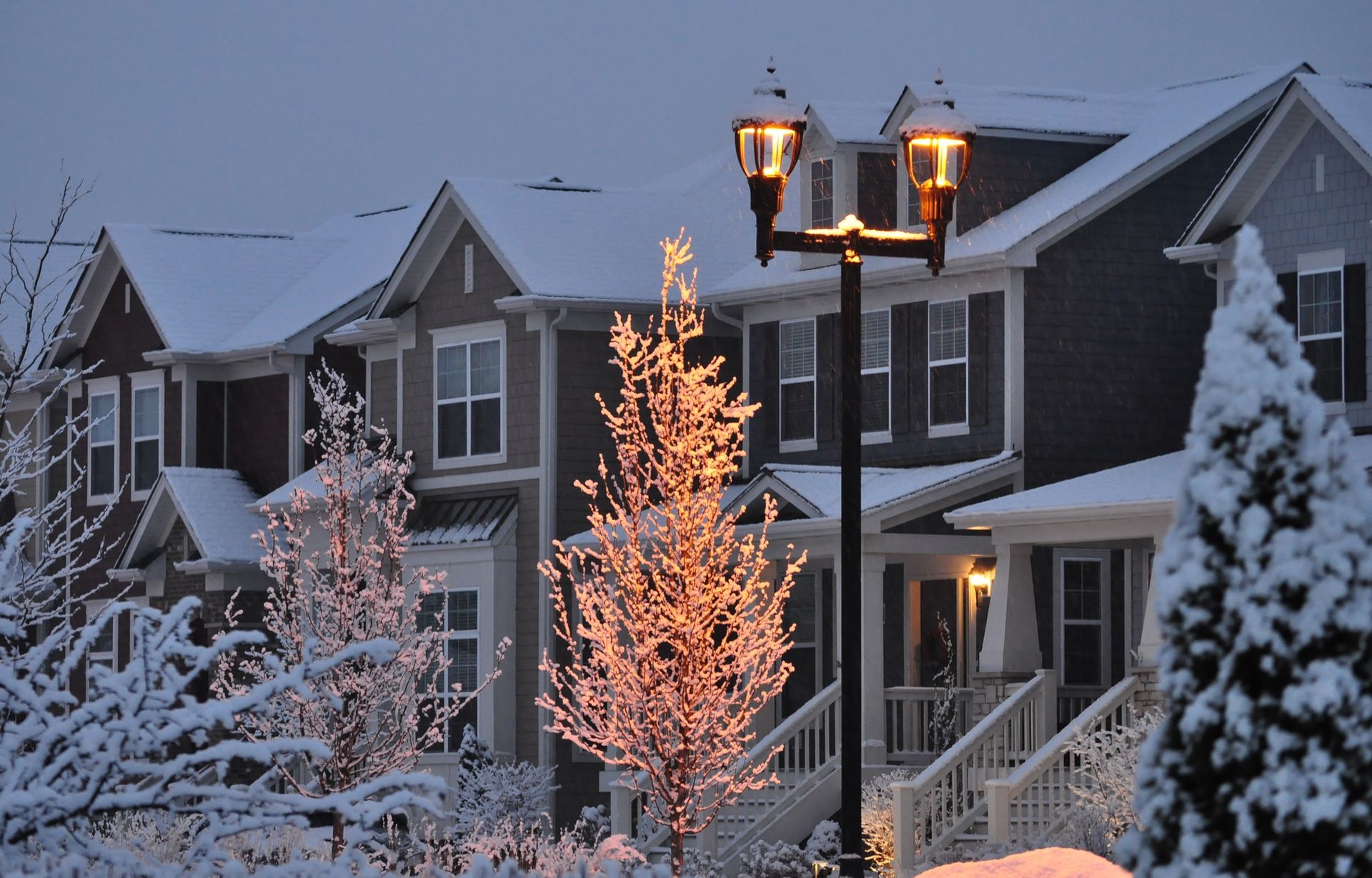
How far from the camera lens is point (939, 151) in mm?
14727

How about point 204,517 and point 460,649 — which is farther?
point 204,517

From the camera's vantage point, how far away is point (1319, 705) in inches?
278

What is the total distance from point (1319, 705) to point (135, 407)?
31708mm

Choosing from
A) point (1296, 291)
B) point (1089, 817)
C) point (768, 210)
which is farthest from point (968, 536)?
point (768, 210)

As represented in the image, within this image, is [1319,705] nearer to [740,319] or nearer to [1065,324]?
[1065,324]

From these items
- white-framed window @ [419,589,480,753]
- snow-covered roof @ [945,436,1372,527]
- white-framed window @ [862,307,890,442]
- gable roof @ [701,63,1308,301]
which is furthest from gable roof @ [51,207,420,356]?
snow-covered roof @ [945,436,1372,527]

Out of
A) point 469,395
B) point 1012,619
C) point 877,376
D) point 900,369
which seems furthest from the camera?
point 469,395

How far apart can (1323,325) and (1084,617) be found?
15.2ft

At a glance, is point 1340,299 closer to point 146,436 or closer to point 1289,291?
point 1289,291

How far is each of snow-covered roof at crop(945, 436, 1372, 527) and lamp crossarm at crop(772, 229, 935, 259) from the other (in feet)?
25.1

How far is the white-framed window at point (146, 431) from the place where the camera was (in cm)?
3625

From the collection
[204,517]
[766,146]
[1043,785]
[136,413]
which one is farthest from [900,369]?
[136,413]

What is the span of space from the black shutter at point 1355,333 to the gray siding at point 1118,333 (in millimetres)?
3396

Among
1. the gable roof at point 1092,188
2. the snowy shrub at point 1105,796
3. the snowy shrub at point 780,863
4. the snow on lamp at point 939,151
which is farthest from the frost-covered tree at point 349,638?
the gable roof at point 1092,188
